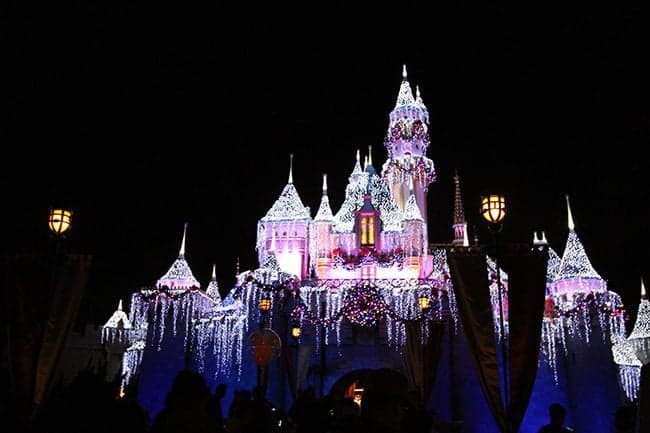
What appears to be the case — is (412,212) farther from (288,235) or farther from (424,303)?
(424,303)

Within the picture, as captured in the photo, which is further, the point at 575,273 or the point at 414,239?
the point at 414,239

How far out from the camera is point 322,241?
87.4 ft

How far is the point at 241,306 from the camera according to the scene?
23516 millimetres

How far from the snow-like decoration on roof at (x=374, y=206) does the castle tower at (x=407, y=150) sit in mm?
2352

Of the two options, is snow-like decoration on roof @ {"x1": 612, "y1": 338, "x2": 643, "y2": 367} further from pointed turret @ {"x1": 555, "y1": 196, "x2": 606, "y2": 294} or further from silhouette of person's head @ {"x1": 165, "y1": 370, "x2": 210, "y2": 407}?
silhouette of person's head @ {"x1": 165, "y1": 370, "x2": 210, "y2": 407}

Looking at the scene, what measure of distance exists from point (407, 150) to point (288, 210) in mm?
8281

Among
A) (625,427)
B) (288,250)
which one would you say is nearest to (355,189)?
(288,250)

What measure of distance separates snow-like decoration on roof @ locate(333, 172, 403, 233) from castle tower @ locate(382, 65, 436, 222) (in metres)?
2.35

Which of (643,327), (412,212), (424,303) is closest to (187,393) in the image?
(424,303)

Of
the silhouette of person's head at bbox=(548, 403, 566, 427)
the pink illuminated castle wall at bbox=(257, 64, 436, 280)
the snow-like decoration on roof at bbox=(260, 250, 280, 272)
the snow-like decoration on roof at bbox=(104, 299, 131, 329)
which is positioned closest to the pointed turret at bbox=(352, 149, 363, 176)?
the pink illuminated castle wall at bbox=(257, 64, 436, 280)

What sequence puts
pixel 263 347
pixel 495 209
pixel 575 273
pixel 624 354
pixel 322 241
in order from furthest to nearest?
pixel 322 241 < pixel 624 354 < pixel 575 273 < pixel 263 347 < pixel 495 209

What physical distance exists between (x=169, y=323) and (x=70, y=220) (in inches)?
607

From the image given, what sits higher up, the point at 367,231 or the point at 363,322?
the point at 367,231

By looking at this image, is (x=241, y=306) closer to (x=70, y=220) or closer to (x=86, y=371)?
(x=70, y=220)
